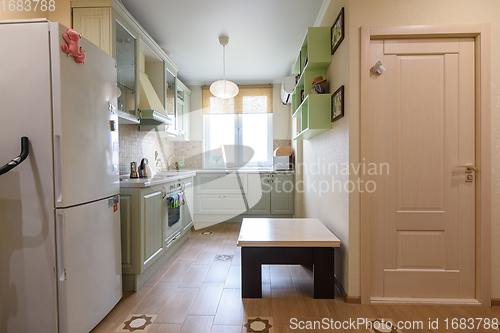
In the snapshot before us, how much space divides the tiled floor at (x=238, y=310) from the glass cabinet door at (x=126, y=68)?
1.64 metres

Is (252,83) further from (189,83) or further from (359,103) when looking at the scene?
(359,103)

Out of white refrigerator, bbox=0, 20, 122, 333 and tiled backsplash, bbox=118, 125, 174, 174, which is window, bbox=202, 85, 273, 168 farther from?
white refrigerator, bbox=0, 20, 122, 333

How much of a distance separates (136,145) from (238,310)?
2320 millimetres

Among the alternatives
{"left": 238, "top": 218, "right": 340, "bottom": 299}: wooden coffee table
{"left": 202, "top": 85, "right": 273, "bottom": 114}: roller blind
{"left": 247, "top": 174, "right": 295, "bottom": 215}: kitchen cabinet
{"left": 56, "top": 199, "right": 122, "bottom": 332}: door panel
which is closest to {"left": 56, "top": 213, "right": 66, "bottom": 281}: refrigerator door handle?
{"left": 56, "top": 199, "right": 122, "bottom": 332}: door panel

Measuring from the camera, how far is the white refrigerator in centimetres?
134

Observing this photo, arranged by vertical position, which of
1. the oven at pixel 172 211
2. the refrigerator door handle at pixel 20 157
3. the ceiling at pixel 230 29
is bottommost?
the oven at pixel 172 211

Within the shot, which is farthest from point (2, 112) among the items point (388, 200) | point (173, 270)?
point (388, 200)

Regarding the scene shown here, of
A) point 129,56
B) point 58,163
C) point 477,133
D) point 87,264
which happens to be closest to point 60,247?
point 87,264

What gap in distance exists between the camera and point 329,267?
195 cm

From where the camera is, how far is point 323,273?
1948 millimetres

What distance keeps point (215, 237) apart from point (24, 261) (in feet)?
7.80

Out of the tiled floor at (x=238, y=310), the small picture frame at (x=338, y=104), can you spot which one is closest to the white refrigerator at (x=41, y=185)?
the tiled floor at (x=238, y=310)

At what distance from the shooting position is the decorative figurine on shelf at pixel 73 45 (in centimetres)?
138

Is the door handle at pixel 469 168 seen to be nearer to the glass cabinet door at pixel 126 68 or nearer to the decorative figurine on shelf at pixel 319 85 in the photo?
the decorative figurine on shelf at pixel 319 85
